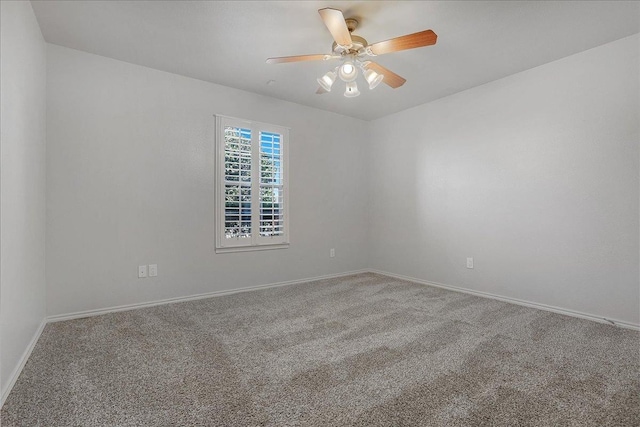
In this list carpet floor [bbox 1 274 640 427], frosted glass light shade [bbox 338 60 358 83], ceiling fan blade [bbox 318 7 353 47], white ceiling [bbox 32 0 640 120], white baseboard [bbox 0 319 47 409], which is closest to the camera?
carpet floor [bbox 1 274 640 427]

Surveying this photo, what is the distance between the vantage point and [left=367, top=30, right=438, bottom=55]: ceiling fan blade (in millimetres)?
1955

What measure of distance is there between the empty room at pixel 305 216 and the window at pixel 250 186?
29 mm

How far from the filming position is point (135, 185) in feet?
9.89

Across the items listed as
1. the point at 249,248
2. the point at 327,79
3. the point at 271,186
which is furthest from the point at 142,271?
the point at 327,79

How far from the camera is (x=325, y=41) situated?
2604 mm

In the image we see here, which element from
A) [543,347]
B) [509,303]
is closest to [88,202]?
[543,347]

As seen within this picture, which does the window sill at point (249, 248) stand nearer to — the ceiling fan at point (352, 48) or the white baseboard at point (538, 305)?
the white baseboard at point (538, 305)

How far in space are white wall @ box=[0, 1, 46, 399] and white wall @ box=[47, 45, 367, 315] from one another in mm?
150

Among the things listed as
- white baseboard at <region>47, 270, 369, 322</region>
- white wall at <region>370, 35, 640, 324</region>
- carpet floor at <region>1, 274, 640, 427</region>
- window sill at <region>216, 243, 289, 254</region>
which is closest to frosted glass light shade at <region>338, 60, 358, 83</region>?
white wall at <region>370, 35, 640, 324</region>

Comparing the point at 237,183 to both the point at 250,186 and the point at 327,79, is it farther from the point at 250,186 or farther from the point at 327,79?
the point at 327,79

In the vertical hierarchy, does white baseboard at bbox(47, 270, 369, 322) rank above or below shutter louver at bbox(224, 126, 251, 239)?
below

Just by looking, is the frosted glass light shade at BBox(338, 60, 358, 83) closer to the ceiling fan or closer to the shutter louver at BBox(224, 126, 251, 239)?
the ceiling fan

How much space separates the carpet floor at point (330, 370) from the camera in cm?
141

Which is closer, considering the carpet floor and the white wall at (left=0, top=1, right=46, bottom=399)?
the carpet floor
